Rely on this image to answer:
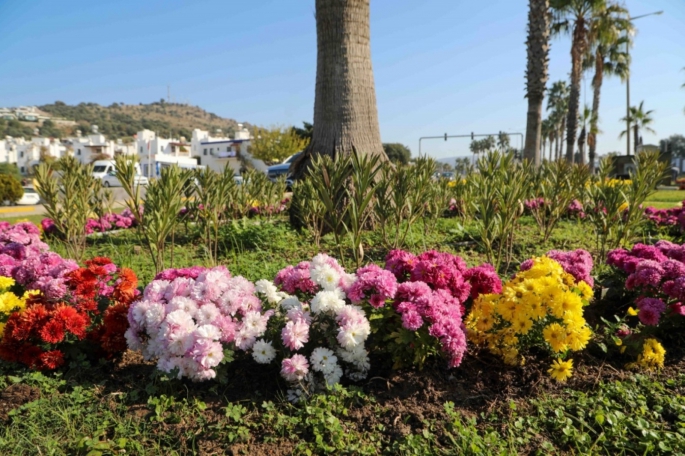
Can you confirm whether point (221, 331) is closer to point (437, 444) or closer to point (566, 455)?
point (437, 444)

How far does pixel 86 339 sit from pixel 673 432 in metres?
3.08

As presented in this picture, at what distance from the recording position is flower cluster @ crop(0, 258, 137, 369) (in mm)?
2467

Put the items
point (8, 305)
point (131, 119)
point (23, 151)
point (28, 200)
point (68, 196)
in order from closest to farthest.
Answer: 1. point (8, 305)
2. point (68, 196)
3. point (28, 200)
4. point (23, 151)
5. point (131, 119)

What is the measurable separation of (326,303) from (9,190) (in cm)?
2030

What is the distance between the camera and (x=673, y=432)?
1.98m

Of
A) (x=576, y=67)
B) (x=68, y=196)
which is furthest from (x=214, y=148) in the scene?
(x=68, y=196)

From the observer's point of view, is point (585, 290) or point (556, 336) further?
point (585, 290)

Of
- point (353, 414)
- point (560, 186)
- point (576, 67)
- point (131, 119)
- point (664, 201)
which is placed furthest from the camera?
point (131, 119)

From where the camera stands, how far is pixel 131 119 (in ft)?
421

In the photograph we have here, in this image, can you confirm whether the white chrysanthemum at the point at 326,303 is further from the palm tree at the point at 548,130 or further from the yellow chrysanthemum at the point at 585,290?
the palm tree at the point at 548,130

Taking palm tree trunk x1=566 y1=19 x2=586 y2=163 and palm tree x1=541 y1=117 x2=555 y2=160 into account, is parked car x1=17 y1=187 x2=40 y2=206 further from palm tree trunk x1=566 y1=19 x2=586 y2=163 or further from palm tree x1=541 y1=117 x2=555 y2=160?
palm tree x1=541 y1=117 x2=555 y2=160

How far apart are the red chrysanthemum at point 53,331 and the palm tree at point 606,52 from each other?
24.2m

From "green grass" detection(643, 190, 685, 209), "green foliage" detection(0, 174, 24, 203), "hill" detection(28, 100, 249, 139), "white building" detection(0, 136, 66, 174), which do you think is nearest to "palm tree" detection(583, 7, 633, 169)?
"green grass" detection(643, 190, 685, 209)

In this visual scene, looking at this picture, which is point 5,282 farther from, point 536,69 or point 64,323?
point 536,69
